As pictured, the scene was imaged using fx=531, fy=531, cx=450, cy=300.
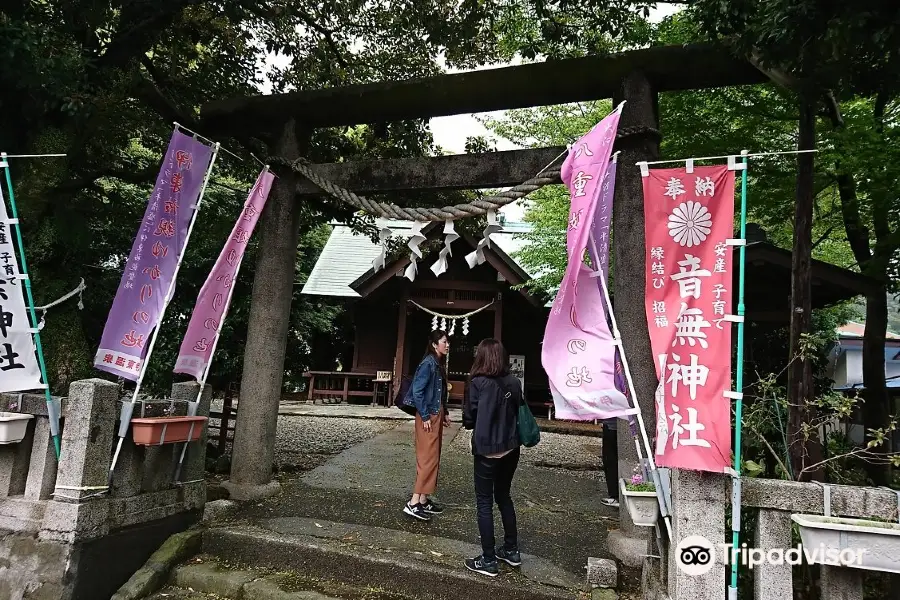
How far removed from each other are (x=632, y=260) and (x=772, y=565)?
98.5 inches

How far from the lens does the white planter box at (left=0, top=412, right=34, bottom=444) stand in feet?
13.4

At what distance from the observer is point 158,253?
4.90m

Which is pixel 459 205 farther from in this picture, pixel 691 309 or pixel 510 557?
pixel 510 557

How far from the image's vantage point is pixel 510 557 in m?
4.18

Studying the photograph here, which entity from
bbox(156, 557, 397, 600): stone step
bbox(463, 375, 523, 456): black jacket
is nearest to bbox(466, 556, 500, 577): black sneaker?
bbox(156, 557, 397, 600): stone step

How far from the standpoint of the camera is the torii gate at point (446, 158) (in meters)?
4.60

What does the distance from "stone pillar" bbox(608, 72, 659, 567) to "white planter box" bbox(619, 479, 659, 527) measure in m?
0.68

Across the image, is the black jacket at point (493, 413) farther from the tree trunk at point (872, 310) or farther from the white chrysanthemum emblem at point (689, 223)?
the tree trunk at point (872, 310)

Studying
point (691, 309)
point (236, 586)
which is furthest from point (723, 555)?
point (236, 586)

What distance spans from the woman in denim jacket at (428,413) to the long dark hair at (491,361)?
812mm

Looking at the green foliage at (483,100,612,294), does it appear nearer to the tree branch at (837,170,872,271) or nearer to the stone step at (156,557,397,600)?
the tree branch at (837,170,872,271)

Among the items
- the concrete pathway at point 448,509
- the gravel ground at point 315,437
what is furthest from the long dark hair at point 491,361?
the gravel ground at point 315,437

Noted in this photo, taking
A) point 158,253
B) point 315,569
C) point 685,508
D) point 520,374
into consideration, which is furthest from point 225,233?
point 520,374

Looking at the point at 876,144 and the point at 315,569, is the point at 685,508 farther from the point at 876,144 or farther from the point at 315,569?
the point at 876,144
